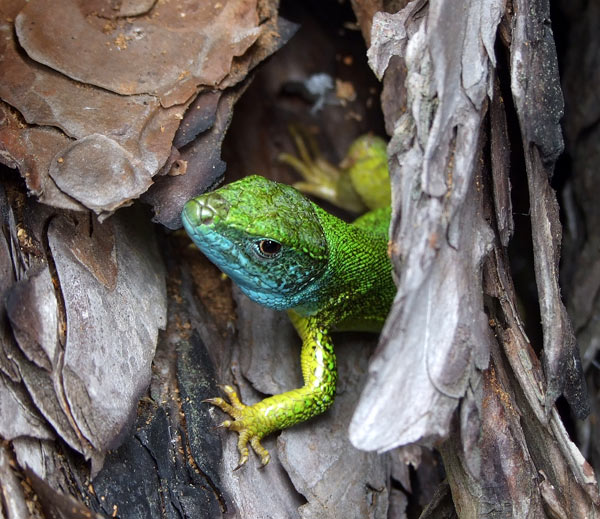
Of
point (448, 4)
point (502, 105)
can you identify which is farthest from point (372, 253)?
point (448, 4)

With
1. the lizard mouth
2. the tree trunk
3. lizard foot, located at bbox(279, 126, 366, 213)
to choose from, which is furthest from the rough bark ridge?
lizard foot, located at bbox(279, 126, 366, 213)

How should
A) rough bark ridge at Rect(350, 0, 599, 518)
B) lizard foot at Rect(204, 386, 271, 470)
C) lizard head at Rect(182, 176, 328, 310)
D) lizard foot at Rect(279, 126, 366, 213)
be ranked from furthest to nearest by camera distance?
1. lizard foot at Rect(279, 126, 366, 213)
2. lizard head at Rect(182, 176, 328, 310)
3. lizard foot at Rect(204, 386, 271, 470)
4. rough bark ridge at Rect(350, 0, 599, 518)

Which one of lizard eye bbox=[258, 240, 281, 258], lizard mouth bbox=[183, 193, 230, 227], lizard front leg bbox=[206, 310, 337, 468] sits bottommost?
lizard front leg bbox=[206, 310, 337, 468]

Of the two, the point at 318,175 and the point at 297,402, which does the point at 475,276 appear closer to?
the point at 297,402

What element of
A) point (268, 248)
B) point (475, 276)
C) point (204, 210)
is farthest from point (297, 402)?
point (475, 276)

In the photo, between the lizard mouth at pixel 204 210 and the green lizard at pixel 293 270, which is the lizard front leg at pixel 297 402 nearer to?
the green lizard at pixel 293 270

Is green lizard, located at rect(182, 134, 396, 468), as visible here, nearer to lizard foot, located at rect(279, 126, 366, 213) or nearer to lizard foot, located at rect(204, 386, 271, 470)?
lizard foot, located at rect(204, 386, 271, 470)
